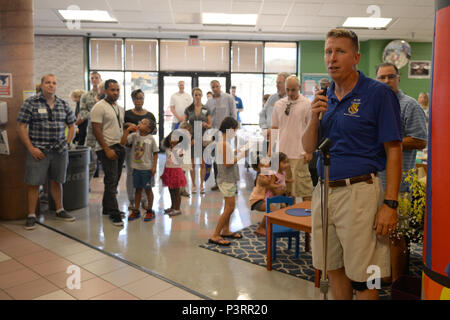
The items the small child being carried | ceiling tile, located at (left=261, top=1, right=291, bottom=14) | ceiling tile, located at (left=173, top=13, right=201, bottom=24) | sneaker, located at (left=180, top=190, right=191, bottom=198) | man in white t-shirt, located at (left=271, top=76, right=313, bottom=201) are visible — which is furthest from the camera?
ceiling tile, located at (left=173, top=13, right=201, bottom=24)

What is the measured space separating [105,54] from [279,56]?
4.99m

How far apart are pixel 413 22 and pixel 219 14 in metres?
4.47

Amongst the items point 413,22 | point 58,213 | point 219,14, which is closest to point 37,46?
point 219,14

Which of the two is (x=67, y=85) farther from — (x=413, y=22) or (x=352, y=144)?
(x=352, y=144)

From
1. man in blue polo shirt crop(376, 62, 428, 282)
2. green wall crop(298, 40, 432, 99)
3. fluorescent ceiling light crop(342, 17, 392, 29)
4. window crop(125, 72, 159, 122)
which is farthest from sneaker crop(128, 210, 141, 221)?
green wall crop(298, 40, 432, 99)

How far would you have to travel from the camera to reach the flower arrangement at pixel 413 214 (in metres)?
2.41

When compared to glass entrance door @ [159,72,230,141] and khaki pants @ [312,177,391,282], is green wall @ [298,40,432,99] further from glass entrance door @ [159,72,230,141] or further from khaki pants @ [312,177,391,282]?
khaki pants @ [312,177,391,282]

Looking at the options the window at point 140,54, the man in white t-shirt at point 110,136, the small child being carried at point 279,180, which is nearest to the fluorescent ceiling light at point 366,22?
the window at point 140,54

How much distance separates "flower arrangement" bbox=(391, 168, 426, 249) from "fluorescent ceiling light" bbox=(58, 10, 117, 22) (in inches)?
308

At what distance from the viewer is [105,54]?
11070mm

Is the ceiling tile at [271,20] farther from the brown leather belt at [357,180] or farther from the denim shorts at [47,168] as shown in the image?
the brown leather belt at [357,180]

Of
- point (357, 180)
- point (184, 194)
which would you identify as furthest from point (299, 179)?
point (357, 180)

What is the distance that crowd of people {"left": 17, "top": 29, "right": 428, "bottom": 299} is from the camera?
1.72 m

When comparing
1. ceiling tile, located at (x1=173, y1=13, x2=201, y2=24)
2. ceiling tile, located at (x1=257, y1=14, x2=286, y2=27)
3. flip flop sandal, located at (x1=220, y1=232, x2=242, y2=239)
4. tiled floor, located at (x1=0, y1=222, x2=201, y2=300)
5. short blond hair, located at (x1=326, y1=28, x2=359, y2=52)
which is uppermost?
ceiling tile, located at (x1=173, y1=13, x2=201, y2=24)
